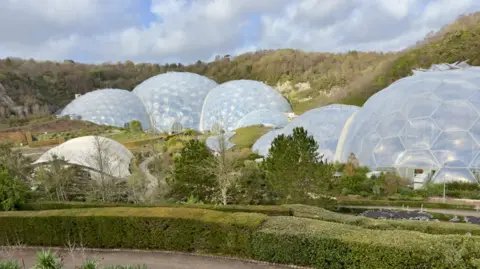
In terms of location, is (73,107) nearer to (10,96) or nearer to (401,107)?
(10,96)

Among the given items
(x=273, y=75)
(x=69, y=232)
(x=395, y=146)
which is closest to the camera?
(x=69, y=232)

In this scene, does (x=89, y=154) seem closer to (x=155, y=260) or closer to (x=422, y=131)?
(x=155, y=260)

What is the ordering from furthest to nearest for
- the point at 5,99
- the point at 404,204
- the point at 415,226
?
the point at 5,99
the point at 404,204
the point at 415,226

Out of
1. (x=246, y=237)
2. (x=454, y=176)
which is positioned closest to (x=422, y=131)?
(x=454, y=176)

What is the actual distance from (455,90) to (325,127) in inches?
344

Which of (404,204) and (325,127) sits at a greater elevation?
(325,127)

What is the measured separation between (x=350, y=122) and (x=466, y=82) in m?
7.52

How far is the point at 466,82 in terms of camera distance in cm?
2114

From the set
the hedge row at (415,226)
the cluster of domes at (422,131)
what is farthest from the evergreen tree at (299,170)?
the cluster of domes at (422,131)

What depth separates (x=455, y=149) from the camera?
61.2ft

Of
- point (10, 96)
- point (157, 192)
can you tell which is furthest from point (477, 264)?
point (10, 96)

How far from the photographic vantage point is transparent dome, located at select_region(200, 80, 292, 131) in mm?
47250

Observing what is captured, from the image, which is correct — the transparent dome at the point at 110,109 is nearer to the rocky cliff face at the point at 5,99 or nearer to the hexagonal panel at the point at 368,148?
the rocky cliff face at the point at 5,99

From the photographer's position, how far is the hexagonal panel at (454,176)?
17.8 m
